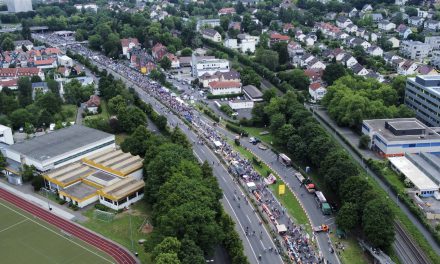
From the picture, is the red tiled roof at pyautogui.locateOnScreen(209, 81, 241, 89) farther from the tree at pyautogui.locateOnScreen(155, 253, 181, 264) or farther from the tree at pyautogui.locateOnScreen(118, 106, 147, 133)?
the tree at pyautogui.locateOnScreen(155, 253, 181, 264)

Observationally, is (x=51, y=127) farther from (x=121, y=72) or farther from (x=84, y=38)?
(x=84, y=38)

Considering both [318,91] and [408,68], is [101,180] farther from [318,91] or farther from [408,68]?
[408,68]

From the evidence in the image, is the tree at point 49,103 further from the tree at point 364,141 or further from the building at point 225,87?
the tree at point 364,141

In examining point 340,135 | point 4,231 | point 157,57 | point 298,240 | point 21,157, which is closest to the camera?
point 298,240

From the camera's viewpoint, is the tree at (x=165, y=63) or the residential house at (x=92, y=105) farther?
the tree at (x=165, y=63)

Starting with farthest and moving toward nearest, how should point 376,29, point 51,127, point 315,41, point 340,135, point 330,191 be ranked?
point 376,29, point 315,41, point 51,127, point 340,135, point 330,191

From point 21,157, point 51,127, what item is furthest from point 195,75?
point 21,157

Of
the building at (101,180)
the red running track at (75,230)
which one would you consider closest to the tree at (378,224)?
the red running track at (75,230)
